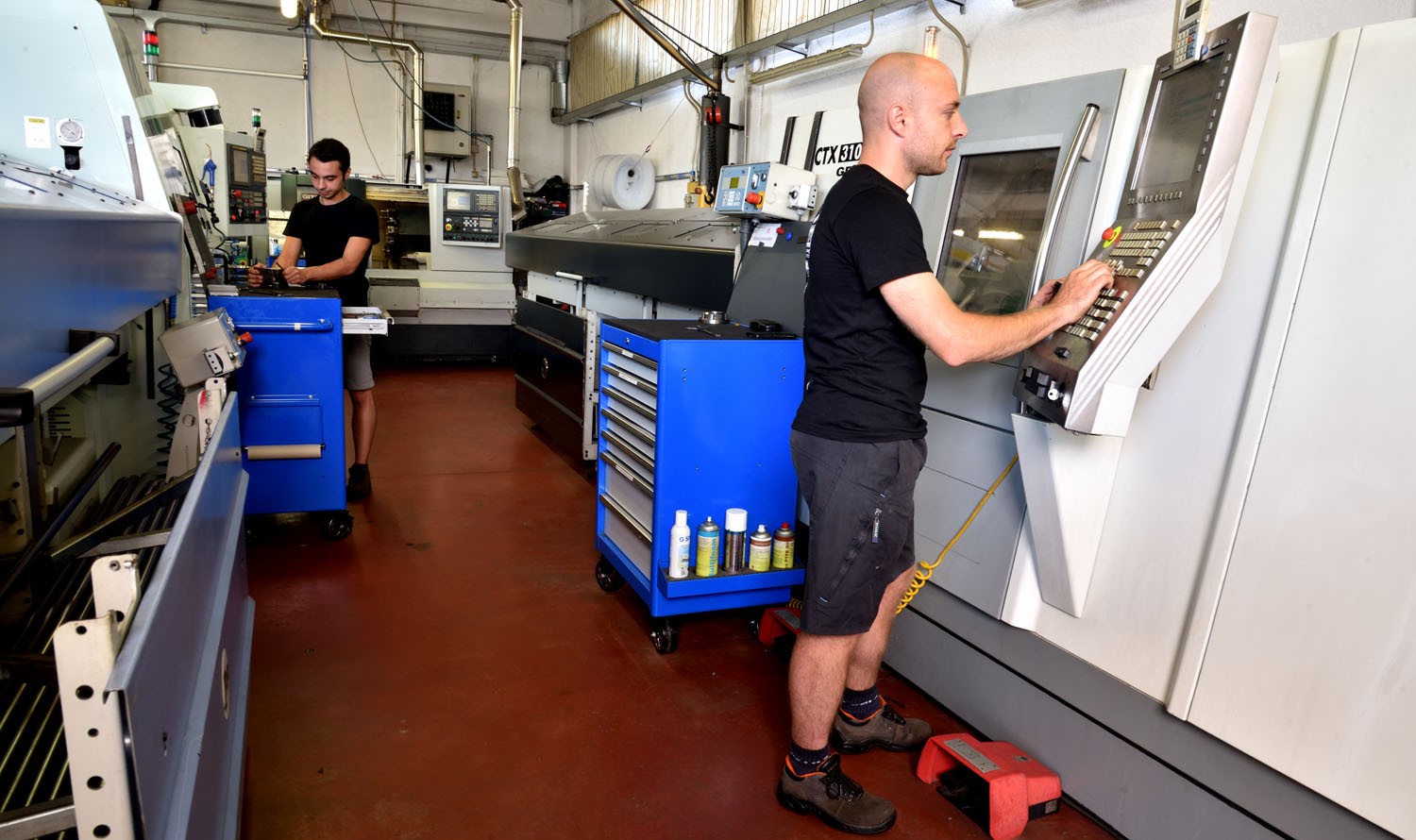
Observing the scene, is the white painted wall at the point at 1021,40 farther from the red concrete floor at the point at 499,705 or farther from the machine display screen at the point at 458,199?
the machine display screen at the point at 458,199

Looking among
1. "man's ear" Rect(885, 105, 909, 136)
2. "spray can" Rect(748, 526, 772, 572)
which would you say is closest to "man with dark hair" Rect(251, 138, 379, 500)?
"spray can" Rect(748, 526, 772, 572)

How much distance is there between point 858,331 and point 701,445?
886 mm

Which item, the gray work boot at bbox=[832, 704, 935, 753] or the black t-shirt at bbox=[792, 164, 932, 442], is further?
the gray work boot at bbox=[832, 704, 935, 753]

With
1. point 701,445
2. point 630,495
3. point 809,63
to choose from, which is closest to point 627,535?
point 630,495

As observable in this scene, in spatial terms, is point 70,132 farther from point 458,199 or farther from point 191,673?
point 458,199

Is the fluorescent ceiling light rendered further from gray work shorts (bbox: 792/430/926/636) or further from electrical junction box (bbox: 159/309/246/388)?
electrical junction box (bbox: 159/309/246/388)

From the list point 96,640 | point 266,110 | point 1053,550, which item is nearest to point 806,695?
point 1053,550

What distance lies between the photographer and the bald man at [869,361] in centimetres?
158

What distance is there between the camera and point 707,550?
8.16 ft

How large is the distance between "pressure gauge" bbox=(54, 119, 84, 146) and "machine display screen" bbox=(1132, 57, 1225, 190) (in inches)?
104

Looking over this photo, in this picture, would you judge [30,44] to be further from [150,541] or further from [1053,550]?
[1053,550]

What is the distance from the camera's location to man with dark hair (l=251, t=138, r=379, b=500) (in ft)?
11.8

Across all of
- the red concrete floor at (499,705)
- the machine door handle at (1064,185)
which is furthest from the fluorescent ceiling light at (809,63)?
the red concrete floor at (499,705)

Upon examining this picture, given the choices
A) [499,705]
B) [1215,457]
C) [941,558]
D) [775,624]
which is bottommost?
[499,705]
